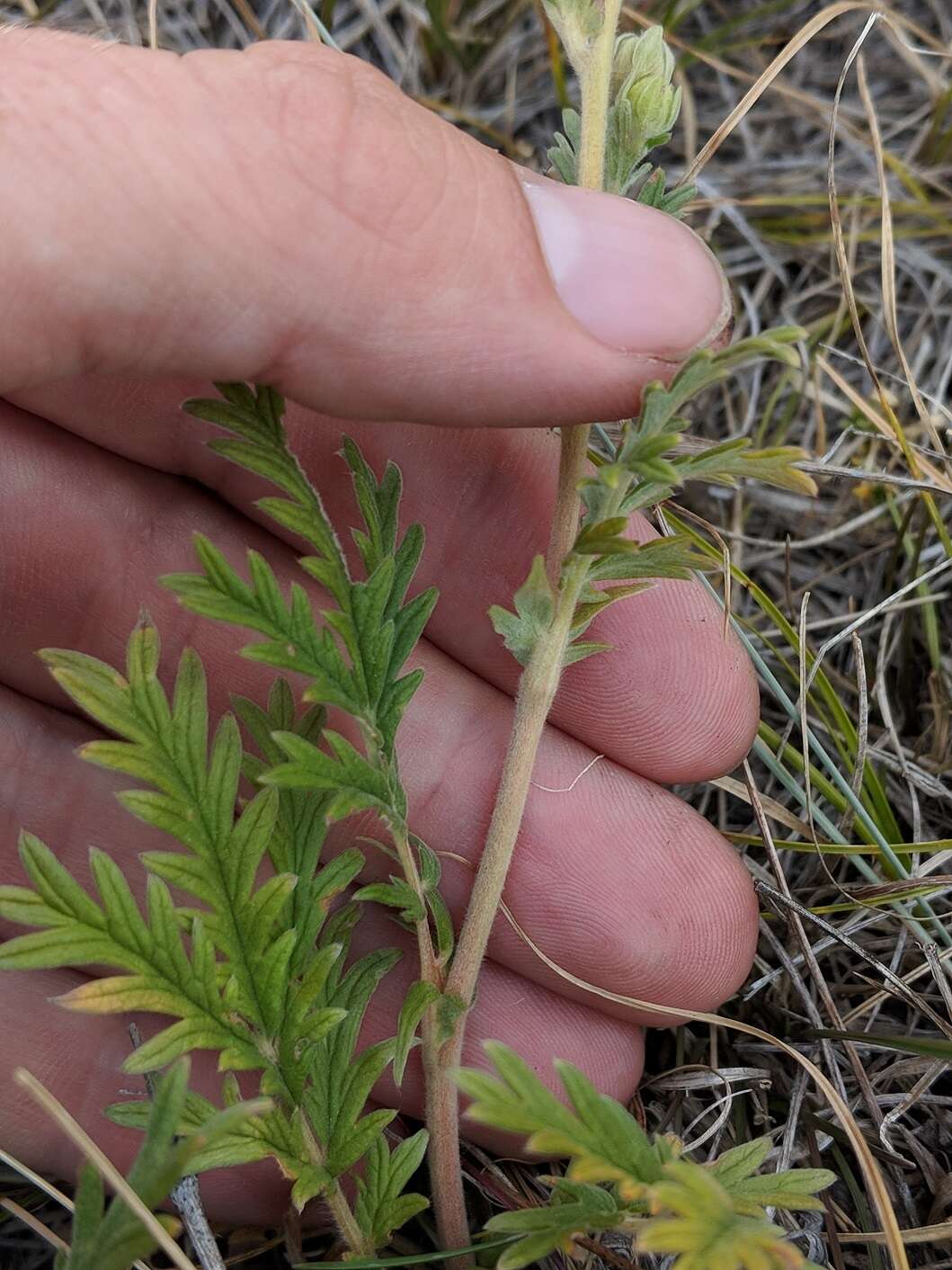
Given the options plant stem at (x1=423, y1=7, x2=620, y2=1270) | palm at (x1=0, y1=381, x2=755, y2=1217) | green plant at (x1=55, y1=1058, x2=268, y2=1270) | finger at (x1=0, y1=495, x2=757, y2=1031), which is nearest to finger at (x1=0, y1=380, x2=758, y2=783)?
palm at (x1=0, y1=381, x2=755, y2=1217)

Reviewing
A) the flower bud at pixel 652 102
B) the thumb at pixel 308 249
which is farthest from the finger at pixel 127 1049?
the flower bud at pixel 652 102

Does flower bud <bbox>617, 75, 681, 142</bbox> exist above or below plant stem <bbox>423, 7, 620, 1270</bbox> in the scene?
above

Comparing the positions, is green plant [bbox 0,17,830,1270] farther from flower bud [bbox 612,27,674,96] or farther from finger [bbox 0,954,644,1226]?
finger [bbox 0,954,644,1226]

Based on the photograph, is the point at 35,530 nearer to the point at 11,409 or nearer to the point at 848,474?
the point at 11,409

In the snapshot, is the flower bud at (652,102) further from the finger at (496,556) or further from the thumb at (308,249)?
the finger at (496,556)

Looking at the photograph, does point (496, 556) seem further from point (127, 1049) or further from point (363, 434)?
point (127, 1049)

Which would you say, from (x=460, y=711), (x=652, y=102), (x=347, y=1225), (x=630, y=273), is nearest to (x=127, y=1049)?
(x=347, y=1225)
